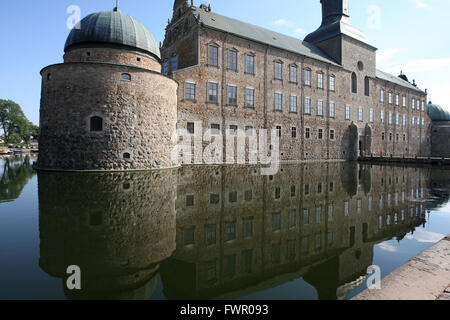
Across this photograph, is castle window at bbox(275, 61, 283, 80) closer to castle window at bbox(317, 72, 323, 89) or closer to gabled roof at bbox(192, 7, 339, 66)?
gabled roof at bbox(192, 7, 339, 66)

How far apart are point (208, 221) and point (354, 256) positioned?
3.07 m

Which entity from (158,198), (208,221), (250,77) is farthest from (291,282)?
(250,77)

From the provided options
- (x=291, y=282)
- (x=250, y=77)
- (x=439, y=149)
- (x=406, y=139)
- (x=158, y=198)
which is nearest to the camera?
(x=291, y=282)

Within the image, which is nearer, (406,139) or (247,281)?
(247,281)

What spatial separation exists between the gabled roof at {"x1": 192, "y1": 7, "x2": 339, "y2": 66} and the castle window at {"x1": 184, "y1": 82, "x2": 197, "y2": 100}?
5.66 meters

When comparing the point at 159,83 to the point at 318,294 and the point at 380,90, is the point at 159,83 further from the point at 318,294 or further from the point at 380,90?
the point at 380,90

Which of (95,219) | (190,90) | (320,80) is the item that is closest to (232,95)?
(190,90)

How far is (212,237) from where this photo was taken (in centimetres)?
490

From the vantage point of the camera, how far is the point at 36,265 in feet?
12.0

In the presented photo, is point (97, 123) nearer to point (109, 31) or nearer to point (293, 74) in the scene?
point (109, 31)

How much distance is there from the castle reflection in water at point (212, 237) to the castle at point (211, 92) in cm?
688

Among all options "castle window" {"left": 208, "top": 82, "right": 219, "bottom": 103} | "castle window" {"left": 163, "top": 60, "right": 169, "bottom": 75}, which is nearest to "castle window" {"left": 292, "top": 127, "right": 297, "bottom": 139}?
"castle window" {"left": 208, "top": 82, "right": 219, "bottom": 103}

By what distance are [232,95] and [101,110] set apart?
13095mm

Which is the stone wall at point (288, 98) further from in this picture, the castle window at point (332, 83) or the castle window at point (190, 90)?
the castle window at point (332, 83)
